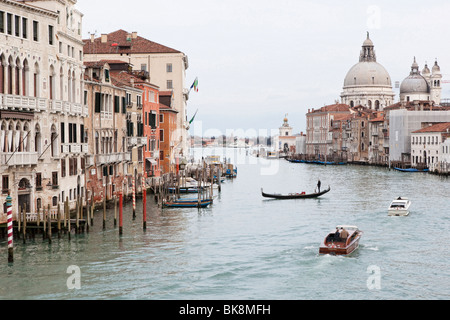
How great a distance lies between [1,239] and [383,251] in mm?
9884

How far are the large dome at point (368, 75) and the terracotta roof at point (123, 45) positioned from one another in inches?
2793

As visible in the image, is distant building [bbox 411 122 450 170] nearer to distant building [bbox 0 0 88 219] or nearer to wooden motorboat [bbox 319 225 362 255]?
distant building [bbox 0 0 88 219]

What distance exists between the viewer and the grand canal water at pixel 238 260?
1462 cm

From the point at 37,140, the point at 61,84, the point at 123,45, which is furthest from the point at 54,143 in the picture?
the point at 123,45

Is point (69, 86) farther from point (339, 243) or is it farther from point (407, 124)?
point (407, 124)

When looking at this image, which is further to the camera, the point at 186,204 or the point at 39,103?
the point at 186,204

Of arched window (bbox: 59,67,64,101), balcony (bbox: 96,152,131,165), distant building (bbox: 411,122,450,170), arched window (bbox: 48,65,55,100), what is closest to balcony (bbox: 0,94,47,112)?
arched window (bbox: 48,65,55,100)

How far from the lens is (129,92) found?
1233 inches

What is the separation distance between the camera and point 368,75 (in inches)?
4488

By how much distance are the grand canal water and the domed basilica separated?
8813 cm

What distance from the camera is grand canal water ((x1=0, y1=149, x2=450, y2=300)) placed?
14625mm

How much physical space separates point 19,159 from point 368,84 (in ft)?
324
